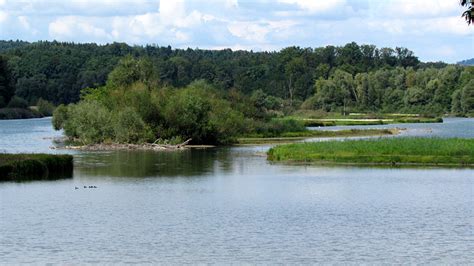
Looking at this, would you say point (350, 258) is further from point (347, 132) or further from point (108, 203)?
point (347, 132)

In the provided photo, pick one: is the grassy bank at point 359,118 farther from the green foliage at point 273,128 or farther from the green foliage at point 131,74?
the green foliage at point 131,74

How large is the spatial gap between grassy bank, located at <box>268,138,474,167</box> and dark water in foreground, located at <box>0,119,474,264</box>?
4.55 m

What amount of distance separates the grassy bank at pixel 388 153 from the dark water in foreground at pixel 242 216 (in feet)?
14.9

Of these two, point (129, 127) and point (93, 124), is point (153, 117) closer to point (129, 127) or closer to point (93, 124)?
point (129, 127)

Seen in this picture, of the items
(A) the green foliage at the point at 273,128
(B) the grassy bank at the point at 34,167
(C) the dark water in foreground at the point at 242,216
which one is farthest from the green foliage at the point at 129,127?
(B) the grassy bank at the point at 34,167

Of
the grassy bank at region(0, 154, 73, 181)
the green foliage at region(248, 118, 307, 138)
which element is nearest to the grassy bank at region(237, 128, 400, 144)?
the green foliage at region(248, 118, 307, 138)

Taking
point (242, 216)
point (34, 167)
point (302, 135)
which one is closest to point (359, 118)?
point (302, 135)

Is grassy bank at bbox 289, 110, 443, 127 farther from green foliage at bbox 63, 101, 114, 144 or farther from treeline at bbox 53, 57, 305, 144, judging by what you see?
green foliage at bbox 63, 101, 114, 144

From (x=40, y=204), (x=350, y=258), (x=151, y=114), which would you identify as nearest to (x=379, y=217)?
(x=350, y=258)

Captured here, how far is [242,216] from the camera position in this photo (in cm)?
4275

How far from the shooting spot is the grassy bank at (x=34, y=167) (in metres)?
58.2

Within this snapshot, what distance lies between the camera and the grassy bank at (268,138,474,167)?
6925cm

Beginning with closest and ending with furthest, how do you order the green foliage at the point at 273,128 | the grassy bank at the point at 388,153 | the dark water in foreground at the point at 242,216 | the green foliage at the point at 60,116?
the dark water in foreground at the point at 242,216, the grassy bank at the point at 388,153, the green foliage at the point at 273,128, the green foliage at the point at 60,116

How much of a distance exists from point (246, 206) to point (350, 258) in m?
14.3
